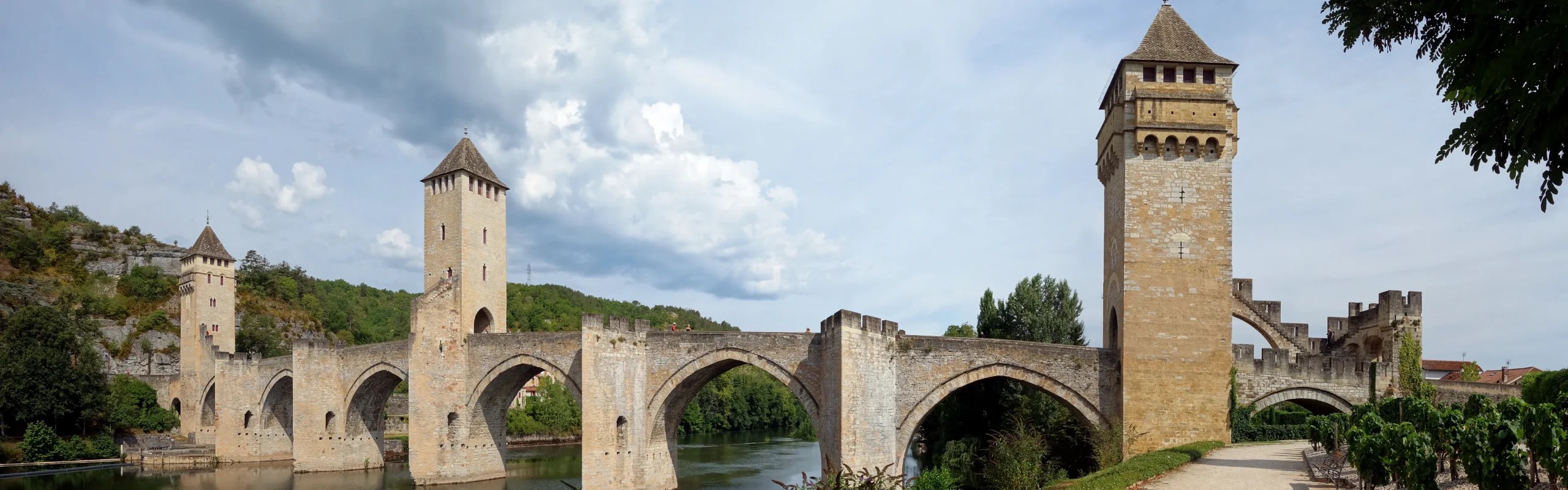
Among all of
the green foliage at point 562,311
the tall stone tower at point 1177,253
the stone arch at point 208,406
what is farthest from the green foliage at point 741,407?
the tall stone tower at point 1177,253

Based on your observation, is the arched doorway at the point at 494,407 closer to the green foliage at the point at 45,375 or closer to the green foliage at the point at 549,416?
the green foliage at the point at 549,416

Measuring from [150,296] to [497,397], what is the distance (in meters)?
48.5

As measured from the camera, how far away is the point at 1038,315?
2980 centimetres

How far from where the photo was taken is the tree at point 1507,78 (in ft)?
14.5

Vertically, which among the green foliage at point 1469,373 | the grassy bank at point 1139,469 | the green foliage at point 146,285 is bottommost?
the green foliage at point 1469,373

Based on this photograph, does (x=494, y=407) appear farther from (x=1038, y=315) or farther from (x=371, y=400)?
(x=1038, y=315)

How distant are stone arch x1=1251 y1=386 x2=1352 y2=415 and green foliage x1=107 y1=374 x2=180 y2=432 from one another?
2031 inches

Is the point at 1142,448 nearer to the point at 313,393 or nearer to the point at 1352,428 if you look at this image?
the point at 1352,428

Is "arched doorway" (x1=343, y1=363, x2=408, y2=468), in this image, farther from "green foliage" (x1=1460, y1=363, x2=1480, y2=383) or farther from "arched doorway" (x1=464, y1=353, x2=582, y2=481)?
"green foliage" (x1=1460, y1=363, x2=1480, y2=383)

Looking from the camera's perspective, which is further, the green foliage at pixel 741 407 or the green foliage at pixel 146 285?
the green foliage at pixel 146 285

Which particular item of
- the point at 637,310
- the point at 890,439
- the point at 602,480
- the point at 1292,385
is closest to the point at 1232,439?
the point at 1292,385

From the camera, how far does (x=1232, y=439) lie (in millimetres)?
24156

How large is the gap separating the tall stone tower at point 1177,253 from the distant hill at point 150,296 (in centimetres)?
5025

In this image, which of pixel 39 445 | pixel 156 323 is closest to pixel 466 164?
pixel 39 445
